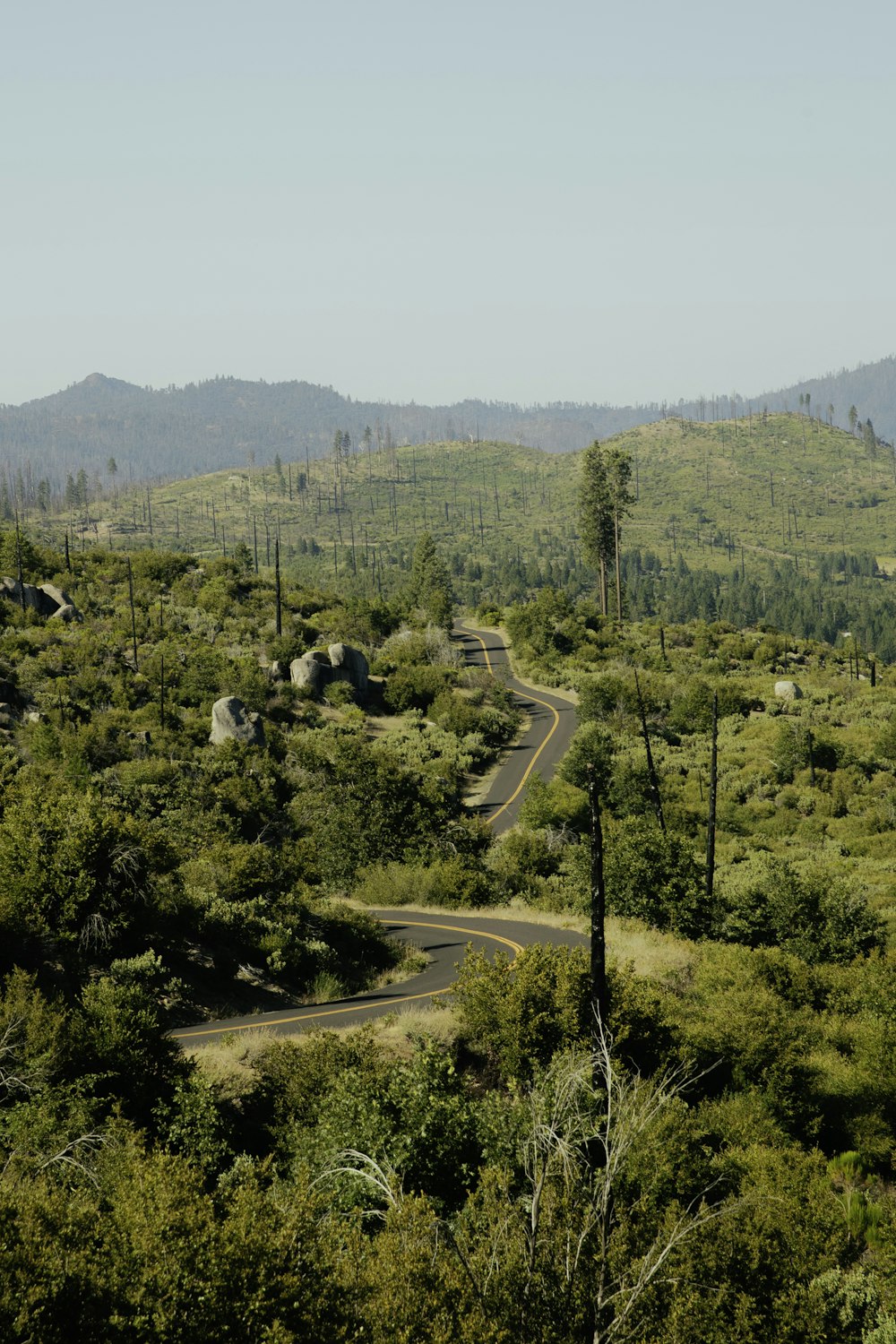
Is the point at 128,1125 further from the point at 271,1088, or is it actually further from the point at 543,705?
the point at 543,705

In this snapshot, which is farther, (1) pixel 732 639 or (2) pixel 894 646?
(2) pixel 894 646

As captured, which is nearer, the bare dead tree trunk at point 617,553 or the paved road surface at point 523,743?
the paved road surface at point 523,743

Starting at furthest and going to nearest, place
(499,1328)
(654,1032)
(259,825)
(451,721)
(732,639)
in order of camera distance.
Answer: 1. (732,639)
2. (451,721)
3. (259,825)
4. (654,1032)
5. (499,1328)

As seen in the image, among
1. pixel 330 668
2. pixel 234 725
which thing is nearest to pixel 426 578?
pixel 330 668

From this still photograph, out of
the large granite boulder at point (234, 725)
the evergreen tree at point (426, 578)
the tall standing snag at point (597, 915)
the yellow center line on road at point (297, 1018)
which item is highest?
the evergreen tree at point (426, 578)

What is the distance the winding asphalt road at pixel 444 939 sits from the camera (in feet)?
77.7

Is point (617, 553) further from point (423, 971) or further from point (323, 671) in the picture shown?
point (423, 971)

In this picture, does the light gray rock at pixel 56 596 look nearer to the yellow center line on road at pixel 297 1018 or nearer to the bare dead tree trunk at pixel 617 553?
the yellow center line on road at pixel 297 1018

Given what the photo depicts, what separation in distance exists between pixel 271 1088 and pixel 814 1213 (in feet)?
31.4

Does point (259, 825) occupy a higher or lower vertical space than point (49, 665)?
lower

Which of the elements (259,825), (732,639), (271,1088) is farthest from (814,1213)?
(732,639)

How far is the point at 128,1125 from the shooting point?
15891 mm

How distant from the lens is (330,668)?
64.4 metres

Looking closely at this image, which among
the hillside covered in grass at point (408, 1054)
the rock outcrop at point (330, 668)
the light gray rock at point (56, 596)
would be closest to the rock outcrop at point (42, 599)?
the light gray rock at point (56, 596)
